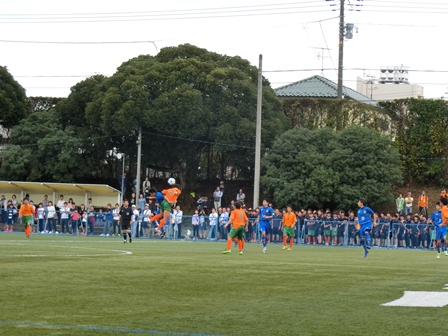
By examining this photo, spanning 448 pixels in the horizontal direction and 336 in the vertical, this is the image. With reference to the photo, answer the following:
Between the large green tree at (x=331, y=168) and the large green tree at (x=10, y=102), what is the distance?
21.4m

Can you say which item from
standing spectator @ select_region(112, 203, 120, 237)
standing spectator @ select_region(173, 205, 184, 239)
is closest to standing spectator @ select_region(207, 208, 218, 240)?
standing spectator @ select_region(173, 205, 184, 239)

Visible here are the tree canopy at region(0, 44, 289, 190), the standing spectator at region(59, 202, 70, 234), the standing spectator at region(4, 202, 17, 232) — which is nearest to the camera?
the standing spectator at region(59, 202, 70, 234)

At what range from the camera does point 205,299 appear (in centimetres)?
1255

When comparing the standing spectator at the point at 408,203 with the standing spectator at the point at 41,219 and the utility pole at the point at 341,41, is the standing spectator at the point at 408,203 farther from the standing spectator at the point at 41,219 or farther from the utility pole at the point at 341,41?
the standing spectator at the point at 41,219

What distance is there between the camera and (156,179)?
213 ft

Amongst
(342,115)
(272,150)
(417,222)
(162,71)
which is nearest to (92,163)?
(162,71)

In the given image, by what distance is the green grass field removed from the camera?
9836 millimetres

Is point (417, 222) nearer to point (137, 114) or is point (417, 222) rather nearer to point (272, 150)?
point (272, 150)

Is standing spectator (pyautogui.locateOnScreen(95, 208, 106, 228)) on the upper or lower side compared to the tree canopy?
lower

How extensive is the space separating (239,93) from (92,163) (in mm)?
12384

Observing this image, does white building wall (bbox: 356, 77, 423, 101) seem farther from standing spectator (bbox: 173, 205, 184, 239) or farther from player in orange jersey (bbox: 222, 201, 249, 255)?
player in orange jersey (bbox: 222, 201, 249, 255)

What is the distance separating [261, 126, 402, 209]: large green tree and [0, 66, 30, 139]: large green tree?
2142 centimetres

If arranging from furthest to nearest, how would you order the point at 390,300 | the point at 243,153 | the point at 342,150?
the point at 243,153 < the point at 342,150 < the point at 390,300

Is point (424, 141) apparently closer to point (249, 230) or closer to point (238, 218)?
point (249, 230)
